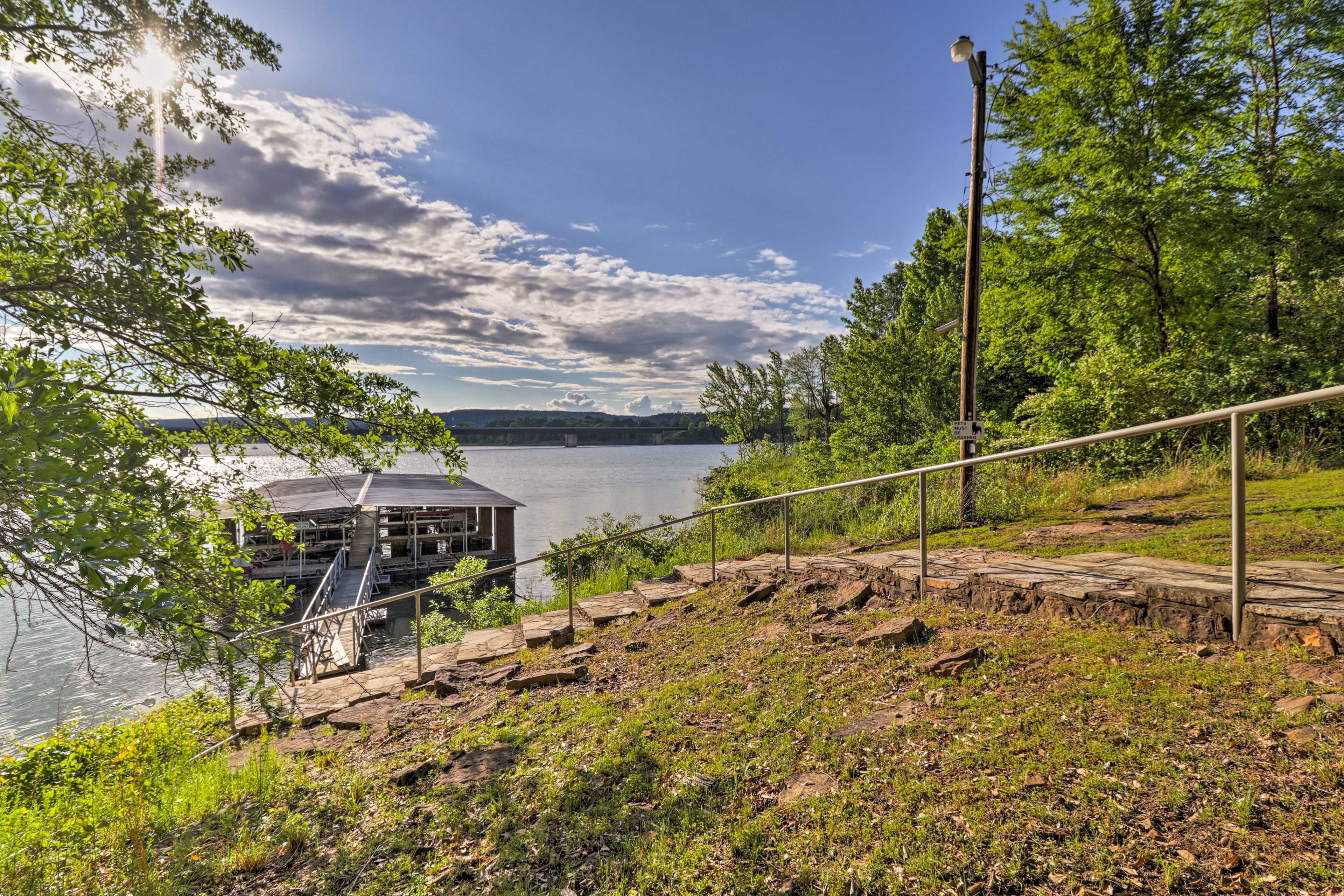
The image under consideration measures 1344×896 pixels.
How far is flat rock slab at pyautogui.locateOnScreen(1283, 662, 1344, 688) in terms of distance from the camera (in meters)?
2.38

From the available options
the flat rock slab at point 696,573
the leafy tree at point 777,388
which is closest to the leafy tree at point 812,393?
the leafy tree at point 777,388

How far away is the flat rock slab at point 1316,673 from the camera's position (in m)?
2.38

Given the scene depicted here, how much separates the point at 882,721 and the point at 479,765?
2.53 m

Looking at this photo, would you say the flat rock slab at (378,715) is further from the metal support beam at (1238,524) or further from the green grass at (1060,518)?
the metal support beam at (1238,524)

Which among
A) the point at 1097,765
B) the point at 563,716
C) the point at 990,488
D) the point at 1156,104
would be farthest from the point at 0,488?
the point at 1156,104

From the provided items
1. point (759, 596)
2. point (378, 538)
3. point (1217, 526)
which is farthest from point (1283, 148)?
point (378, 538)

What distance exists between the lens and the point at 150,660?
6387 mm

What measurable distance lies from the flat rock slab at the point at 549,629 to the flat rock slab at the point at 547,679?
1298mm

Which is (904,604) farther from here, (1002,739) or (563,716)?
(563,716)

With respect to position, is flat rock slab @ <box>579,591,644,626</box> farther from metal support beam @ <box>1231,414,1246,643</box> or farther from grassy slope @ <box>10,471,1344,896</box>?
metal support beam @ <box>1231,414,1246,643</box>

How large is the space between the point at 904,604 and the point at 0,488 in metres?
5.41

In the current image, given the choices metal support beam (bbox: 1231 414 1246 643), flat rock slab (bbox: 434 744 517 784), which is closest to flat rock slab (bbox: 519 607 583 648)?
flat rock slab (bbox: 434 744 517 784)

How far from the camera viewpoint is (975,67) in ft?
26.3

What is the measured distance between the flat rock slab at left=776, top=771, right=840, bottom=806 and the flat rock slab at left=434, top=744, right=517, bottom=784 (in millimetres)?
1862
